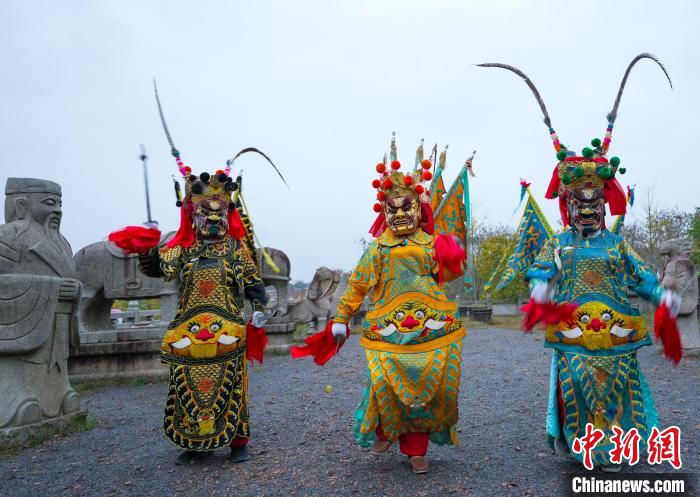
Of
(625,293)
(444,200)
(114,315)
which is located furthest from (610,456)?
(114,315)

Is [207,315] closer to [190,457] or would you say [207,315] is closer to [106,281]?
[190,457]

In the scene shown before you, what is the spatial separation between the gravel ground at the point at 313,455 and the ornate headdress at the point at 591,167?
6.29 feet

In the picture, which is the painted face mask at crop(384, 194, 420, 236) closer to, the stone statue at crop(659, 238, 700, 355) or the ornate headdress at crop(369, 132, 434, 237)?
the ornate headdress at crop(369, 132, 434, 237)

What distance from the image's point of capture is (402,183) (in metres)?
3.97

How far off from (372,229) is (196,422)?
2.03 metres

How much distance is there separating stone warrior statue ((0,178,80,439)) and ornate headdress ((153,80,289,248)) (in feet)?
5.17

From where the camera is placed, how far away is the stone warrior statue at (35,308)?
464 cm

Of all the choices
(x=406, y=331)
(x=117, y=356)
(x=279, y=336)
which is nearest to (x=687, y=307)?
(x=406, y=331)

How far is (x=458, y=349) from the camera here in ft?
12.2

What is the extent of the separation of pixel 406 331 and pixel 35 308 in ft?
11.3

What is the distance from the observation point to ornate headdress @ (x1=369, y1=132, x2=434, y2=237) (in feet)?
13.0

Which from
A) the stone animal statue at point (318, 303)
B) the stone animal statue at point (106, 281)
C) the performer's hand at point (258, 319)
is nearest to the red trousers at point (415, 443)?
the performer's hand at point (258, 319)

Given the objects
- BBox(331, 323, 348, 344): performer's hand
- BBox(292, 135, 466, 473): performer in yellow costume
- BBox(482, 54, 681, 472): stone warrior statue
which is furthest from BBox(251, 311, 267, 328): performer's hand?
BBox(482, 54, 681, 472): stone warrior statue

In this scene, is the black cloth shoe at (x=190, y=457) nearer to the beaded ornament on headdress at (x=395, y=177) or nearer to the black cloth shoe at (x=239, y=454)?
the black cloth shoe at (x=239, y=454)
